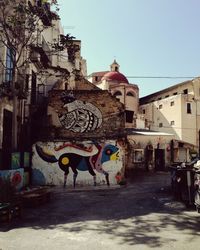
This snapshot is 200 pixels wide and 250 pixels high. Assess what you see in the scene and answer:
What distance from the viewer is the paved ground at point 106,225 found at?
7.58m

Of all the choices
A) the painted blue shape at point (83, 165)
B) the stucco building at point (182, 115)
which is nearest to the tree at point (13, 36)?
the painted blue shape at point (83, 165)

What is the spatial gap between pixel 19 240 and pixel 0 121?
9.00 meters

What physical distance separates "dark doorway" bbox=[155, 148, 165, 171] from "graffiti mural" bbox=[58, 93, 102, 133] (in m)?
10.7

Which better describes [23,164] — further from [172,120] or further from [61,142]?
[172,120]

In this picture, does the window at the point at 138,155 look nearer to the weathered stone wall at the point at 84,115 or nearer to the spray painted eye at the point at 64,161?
the weathered stone wall at the point at 84,115

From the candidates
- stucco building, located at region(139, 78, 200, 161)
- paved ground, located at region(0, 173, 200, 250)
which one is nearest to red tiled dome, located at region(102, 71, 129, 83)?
stucco building, located at region(139, 78, 200, 161)

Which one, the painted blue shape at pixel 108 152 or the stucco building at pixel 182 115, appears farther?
the stucco building at pixel 182 115

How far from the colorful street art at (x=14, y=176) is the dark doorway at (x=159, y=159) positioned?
652 inches

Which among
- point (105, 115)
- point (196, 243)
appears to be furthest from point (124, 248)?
point (105, 115)

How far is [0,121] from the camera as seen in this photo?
15625mm

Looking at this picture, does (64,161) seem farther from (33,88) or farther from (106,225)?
(106,225)

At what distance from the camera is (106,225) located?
30.5 ft

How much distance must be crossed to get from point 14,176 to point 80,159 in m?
4.67

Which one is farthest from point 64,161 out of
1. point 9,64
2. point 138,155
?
point 138,155
